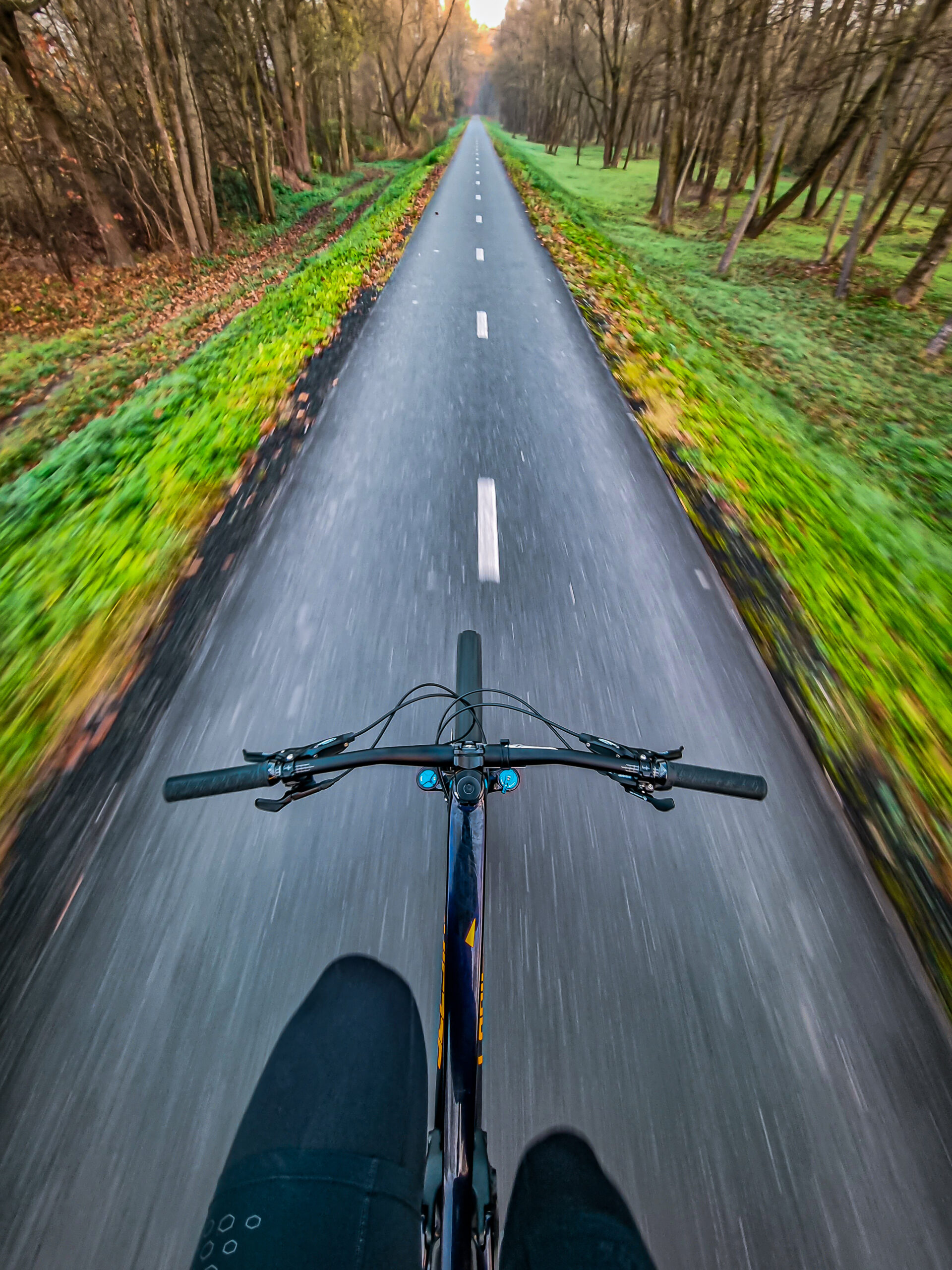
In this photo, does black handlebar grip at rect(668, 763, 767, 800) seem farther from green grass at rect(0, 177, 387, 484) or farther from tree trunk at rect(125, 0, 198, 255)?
tree trunk at rect(125, 0, 198, 255)

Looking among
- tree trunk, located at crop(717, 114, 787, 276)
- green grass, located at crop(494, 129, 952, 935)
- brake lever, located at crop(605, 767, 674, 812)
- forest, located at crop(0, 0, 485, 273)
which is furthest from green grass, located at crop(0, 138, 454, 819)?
tree trunk, located at crop(717, 114, 787, 276)

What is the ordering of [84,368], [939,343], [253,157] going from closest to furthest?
[84,368], [939,343], [253,157]

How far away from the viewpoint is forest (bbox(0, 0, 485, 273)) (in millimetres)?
11320

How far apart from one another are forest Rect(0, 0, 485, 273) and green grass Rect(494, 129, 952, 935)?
9736mm

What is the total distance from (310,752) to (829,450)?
26.4 feet

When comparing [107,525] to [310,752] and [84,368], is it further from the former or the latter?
[84,368]

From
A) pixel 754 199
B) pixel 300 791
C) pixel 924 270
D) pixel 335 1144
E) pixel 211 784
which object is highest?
pixel 754 199

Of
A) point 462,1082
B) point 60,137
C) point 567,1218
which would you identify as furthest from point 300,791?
point 60,137

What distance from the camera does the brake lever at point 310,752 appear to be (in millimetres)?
1891

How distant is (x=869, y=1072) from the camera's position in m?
2.17

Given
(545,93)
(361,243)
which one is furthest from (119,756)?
(545,93)

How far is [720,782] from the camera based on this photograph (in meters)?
1.83

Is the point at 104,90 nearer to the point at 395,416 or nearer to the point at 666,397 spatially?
the point at 395,416

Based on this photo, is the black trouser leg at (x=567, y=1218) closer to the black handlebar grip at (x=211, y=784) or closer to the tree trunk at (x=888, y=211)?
the black handlebar grip at (x=211, y=784)
